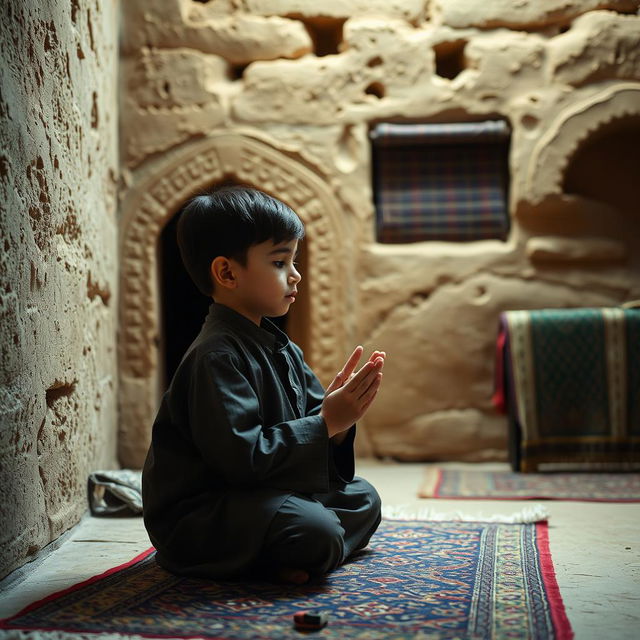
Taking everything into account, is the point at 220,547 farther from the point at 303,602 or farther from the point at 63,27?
the point at 63,27

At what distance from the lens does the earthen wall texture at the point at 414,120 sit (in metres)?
4.91

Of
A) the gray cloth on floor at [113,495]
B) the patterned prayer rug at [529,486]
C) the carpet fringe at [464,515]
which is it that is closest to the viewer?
the carpet fringe at [464,515]

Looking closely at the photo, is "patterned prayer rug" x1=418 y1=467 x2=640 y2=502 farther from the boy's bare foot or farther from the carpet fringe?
the boy's bare foot

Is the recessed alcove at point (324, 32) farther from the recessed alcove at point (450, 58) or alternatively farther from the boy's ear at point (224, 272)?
the boy's ear at point (224, 272)

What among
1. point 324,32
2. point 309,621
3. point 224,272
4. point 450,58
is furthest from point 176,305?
point 309,621

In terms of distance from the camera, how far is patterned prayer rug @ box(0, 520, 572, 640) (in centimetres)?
182

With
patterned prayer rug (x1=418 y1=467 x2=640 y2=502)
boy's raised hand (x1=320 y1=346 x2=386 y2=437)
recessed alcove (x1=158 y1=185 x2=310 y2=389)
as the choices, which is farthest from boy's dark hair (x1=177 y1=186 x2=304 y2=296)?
recessed alcove (x1=158 y1=185 x2=310 y2=389)

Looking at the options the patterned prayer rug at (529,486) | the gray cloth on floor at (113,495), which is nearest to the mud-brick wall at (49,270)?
the gray cloth on floor at (113,495)

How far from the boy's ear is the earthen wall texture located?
257 centimetres

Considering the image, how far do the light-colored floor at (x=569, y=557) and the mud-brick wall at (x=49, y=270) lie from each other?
0.30 ft

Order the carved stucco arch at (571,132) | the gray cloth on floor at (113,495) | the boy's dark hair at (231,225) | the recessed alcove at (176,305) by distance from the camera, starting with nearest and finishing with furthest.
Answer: the boy's dark hair at (231,225) → the gray cloth on floor at (113,495) → the carved stucco arch at (571,132) → the recessed alcove at (176,305)

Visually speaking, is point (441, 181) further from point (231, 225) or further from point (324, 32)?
point (231, 225)

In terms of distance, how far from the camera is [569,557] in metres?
2.56

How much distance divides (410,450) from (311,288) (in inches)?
45.2
